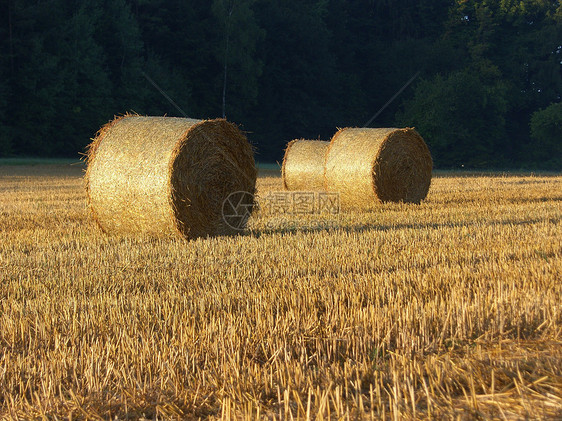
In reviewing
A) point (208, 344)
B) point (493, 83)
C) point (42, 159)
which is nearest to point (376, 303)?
point (208, 344)

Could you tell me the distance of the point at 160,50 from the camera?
42688mm

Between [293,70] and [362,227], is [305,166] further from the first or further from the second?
[293,70]

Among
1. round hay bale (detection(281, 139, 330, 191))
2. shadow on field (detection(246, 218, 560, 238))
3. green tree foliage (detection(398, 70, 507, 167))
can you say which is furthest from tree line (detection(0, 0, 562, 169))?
shadow on field (detection(246, 218, 560, 238))

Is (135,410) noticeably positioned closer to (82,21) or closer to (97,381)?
(97,381)

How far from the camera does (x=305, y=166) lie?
53.7ft

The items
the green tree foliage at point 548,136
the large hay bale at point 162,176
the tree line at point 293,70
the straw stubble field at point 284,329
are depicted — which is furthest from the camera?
the green tree foliage at point 548,136

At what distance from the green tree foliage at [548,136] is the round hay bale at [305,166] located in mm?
29066

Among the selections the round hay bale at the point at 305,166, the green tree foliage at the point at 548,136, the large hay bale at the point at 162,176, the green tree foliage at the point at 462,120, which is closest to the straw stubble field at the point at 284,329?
the large hay bale at the point at 162,176

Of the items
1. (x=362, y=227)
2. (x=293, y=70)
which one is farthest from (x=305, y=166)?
(x=293, y=70)

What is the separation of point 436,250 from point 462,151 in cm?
3716

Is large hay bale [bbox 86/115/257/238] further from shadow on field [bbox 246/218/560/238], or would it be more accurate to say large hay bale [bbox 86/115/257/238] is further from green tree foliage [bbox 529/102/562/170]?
green tree foliage [bbox 529/102/562/170]

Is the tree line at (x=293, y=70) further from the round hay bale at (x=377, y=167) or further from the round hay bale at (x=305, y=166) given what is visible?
the round hay bale at (x=377, y=167)

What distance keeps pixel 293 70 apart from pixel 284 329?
4426cm

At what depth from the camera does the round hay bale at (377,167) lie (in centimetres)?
1263
